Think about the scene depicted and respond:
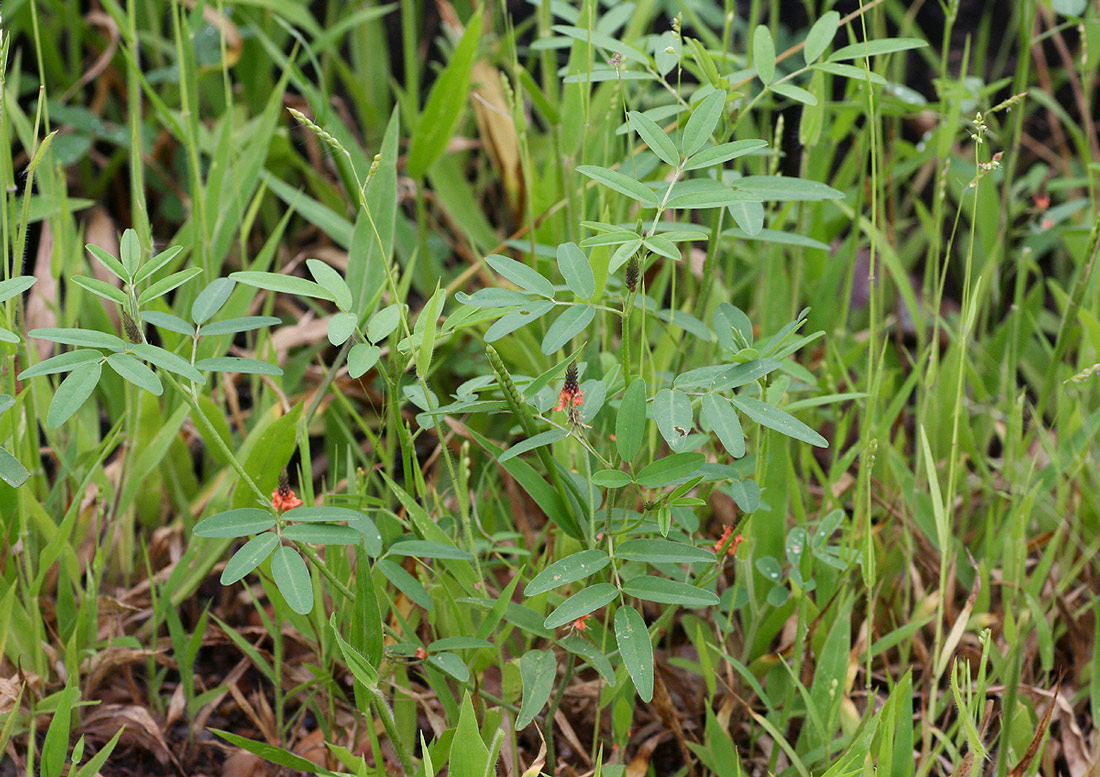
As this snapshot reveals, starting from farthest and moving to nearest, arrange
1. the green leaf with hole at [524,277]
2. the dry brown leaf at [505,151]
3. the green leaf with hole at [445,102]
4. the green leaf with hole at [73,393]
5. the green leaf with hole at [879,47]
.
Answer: the dry brown leaf at [505,151] < the green leaf with hole at [445,102] < the green leaf with hole at [879,47] < the green leaf with hole at [524,277] < the green leaf with hole at [73,393]

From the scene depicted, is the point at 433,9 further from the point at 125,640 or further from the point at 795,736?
the point at 795,736

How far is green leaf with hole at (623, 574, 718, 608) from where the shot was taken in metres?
0.83

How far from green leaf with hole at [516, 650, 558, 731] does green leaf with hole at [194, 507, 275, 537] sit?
0.27m

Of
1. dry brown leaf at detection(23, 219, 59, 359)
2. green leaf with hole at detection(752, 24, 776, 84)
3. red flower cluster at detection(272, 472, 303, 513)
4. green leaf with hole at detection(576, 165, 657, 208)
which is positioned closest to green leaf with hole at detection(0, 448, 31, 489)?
red flower cluster at detection(272, 472, 303, 513)

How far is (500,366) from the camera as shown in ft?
2.43

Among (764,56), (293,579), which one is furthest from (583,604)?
(764,56)

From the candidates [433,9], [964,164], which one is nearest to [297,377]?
[433,9]

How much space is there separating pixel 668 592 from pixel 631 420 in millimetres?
160

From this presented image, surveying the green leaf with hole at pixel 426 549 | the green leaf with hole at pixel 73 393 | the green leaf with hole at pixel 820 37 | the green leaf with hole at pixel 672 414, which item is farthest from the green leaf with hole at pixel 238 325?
the green leaf with hole at pixel 820 37

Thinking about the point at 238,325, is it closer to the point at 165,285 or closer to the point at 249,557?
the point at 165,285

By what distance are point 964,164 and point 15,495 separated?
1.55 m

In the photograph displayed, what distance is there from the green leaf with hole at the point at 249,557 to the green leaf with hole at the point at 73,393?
0.17 metres

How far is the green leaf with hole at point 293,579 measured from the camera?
2.55 ft

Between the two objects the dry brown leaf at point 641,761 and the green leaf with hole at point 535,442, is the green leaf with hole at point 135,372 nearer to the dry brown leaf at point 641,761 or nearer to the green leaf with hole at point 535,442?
the green leaf with hole at point 535,442
